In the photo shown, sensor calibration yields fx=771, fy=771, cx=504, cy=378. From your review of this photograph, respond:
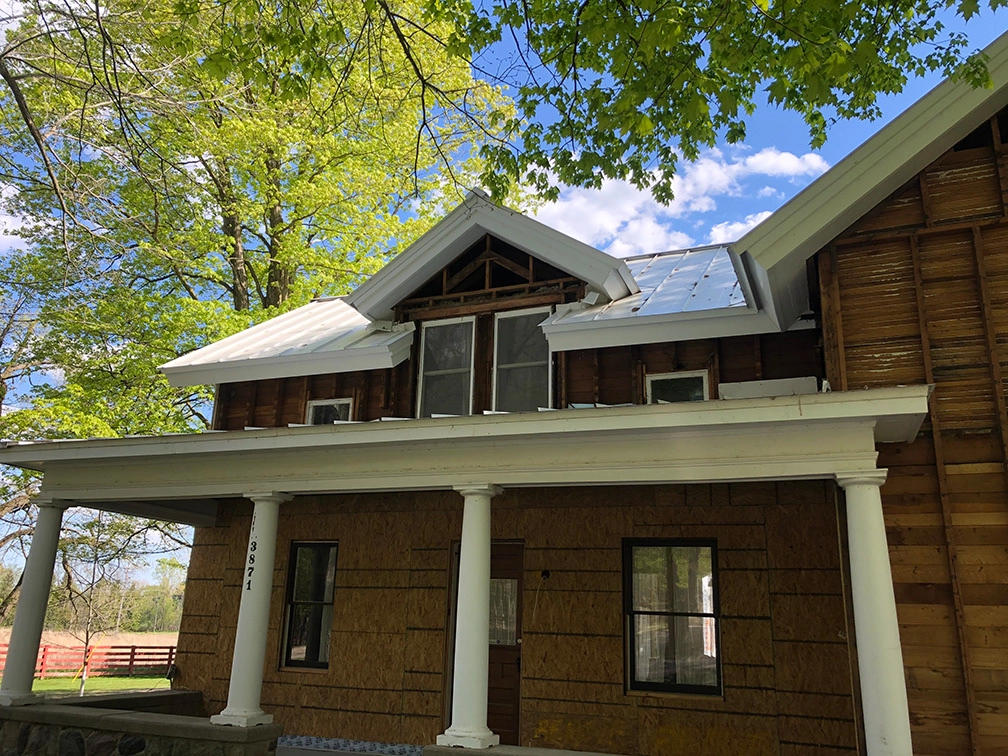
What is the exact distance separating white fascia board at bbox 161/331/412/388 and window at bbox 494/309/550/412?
4.50ft

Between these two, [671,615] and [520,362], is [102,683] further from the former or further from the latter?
[671,615]

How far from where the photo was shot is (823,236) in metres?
7.43

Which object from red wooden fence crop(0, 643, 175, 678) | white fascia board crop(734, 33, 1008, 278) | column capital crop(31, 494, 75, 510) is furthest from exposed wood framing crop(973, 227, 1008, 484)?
red wooden fence crop(0, 643, 175, 678)

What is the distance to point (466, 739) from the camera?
667 cm

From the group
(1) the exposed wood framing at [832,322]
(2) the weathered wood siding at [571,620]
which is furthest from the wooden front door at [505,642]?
(1) the exposed wood framing at [832,322]

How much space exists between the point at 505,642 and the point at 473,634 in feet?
9.34

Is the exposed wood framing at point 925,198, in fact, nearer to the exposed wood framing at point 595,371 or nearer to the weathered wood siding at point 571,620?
the weathered wood siding at point 571,620

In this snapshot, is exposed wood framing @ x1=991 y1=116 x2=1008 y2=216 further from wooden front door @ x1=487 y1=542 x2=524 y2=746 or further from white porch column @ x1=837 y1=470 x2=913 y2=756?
wooden front door @ x1=487 y1=542 x2=524 y2=746

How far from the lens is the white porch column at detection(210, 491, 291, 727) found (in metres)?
7.75

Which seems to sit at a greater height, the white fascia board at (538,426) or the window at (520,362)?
the window at (520,362)

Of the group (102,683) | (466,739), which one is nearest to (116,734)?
(466,739)

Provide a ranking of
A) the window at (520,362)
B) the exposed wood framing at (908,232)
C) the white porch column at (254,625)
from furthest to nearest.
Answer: the window at (520,362)
the white porch column at (254,625)
the exposed wood framing at (908,232)

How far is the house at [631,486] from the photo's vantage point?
21.2ft

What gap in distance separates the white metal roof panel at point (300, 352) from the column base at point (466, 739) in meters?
5.09
